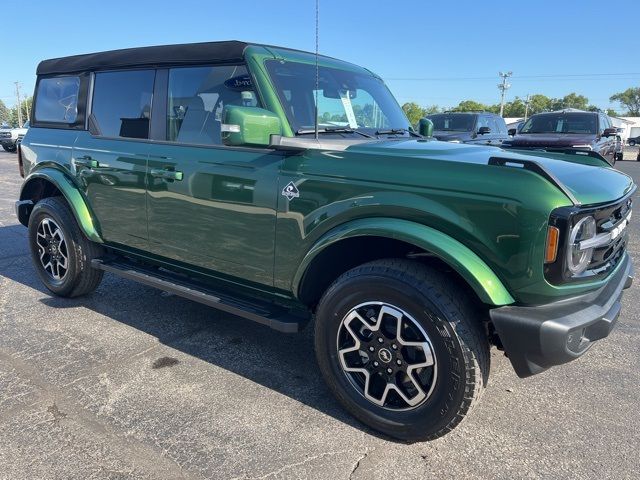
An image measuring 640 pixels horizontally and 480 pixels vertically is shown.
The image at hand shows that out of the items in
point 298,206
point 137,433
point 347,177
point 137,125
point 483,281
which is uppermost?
point 137,125

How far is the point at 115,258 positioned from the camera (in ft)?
13.8

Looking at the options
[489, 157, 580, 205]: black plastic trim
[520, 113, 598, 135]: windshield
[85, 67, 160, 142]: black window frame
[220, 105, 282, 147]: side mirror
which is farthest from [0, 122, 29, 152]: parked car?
[489, 157, 580, 205]: black plastic trim

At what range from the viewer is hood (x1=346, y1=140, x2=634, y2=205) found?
2348 mm

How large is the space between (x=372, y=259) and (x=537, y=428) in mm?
1259

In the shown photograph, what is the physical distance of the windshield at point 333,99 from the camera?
3.12 metres

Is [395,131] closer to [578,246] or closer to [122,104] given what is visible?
[578,246]

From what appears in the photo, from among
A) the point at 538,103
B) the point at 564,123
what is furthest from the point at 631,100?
the point at 564,123

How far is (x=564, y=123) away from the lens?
1187 cm

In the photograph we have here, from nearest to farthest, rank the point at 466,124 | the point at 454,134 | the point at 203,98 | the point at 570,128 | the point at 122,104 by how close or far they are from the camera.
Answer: the point at 203,98 < the point at 122,104 < the point at 570,128 < the point at 454,134 < the point at 466,124

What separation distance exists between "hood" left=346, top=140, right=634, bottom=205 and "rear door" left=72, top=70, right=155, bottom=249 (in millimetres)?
1779

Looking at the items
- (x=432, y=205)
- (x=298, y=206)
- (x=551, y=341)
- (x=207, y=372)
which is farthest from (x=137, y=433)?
(x=551, y=341)

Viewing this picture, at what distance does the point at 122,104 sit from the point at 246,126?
5.82ft

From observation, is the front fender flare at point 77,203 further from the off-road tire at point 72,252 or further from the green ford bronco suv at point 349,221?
the off-road tire at point 72,252

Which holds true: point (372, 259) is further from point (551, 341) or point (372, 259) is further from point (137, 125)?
point (137, 125)
